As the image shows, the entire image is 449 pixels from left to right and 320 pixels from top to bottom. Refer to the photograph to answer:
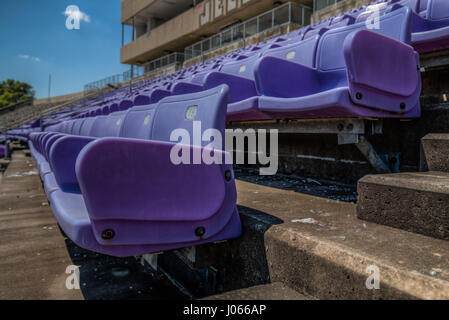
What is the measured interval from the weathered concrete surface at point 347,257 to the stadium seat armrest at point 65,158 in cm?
73

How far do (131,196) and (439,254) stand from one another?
0.59m

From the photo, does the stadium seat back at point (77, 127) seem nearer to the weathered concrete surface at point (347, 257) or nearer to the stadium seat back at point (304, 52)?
the stadium seat back at point (304, 52)

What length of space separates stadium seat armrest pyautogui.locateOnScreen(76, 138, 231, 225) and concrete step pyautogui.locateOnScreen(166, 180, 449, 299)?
154 mm

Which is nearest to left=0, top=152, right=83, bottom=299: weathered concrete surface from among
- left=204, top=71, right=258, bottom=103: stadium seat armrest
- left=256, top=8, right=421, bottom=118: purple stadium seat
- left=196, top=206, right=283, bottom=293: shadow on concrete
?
left=196, top=206, right=283, bottom=293: shadow on concrete

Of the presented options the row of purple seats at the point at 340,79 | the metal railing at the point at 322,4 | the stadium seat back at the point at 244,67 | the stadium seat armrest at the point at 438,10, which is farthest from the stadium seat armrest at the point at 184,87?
the metal railing at the point at 322,4

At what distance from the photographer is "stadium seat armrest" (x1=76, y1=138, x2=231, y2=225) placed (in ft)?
2.13

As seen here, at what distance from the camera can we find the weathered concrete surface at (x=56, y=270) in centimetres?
102

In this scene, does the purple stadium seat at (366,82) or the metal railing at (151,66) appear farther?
the metal railing at (151,66)

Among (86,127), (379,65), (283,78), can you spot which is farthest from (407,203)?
(86,127)

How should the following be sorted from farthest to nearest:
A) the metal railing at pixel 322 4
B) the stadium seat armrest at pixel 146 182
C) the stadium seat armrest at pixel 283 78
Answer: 1. the metal railing at pixel 322 4
2. the stadium seat armrest at pixel 283 78
3. the stadium seat armrest at pixel 146 182

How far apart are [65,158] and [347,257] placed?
1095mm
